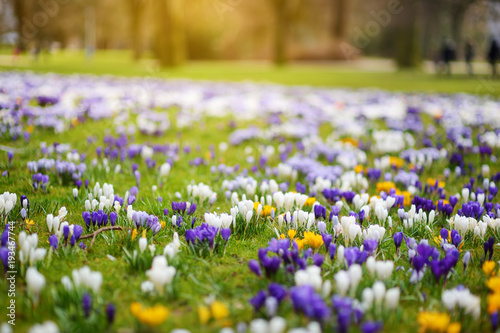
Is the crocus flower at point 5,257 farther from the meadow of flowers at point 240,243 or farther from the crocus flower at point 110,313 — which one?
the crocus flower at point 110,313

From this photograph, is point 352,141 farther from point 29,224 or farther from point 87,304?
point 87,304

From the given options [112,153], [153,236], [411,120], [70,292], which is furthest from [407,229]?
[411,120]

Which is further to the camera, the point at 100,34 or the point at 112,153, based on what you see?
the point at 100,34

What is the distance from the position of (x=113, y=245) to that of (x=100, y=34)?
9156 cm

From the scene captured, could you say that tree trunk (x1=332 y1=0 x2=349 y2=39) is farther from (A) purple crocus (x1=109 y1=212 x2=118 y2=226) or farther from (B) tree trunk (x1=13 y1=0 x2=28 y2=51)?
(A) purple crocus (x1=109 y1=212 x2=118 y2=226)

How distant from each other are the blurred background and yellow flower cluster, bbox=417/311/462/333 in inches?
1050

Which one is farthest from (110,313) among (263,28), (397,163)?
(263,28)

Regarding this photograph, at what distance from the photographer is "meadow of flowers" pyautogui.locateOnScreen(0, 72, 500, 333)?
2154mm

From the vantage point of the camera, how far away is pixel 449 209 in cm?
364

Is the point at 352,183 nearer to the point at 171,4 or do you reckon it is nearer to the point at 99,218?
the point at 99,218

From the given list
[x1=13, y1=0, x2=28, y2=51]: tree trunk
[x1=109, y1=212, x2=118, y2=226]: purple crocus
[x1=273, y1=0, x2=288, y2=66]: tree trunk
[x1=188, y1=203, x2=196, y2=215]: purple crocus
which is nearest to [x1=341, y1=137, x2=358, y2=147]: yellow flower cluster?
[x1=188, y1=203, x2=196, y2=215]: purple crocus

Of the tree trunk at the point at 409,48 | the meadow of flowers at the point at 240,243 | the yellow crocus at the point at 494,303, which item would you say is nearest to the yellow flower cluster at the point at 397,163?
the meadow of flowers at the point at 240,243

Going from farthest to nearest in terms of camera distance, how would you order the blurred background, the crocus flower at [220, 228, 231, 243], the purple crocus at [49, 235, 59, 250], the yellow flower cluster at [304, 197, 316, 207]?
1. the blurred background
2. the yellow flower cluster at [304, 197, 316, 207]
3. the crocus flower at [220, 228, 231, 243]
4. the purple crocus at [49, 235, 59, 250]

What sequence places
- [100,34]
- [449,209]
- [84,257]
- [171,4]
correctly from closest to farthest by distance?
[84,257], [449,209], [171,4], [100,34]
